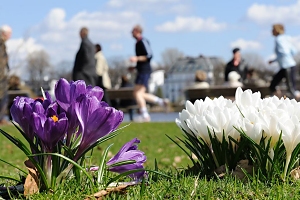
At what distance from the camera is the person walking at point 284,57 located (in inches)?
587

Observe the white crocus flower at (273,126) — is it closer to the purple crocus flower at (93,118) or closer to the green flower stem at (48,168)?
the purple crocus flower at (93,118)

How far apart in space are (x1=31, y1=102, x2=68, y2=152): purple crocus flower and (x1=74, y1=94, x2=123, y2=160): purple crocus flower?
0.29ft

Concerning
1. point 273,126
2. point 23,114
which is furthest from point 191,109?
point 23,114

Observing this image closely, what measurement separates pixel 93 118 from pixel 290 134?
2.79 feet

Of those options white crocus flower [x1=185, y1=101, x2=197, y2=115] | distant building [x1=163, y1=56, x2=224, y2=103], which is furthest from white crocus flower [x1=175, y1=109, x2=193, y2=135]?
distant building [x1=163, y1=56, x2=224, y2=103]

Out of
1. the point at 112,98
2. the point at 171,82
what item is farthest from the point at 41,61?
the point at 112,98

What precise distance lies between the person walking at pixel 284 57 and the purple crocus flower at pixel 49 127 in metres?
13.3

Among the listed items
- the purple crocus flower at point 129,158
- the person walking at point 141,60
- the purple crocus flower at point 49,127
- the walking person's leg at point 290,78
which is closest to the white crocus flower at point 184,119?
the purple crocus flower at point 129,158

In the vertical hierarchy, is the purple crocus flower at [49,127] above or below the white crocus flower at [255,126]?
above

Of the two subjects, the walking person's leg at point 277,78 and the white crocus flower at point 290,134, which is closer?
the white crocus flower at point 290,134

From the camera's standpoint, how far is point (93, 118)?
2.29m

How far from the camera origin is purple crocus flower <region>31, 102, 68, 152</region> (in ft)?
7.16

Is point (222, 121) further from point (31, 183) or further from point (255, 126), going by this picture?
point (31, 183)

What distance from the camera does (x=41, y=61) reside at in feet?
290
